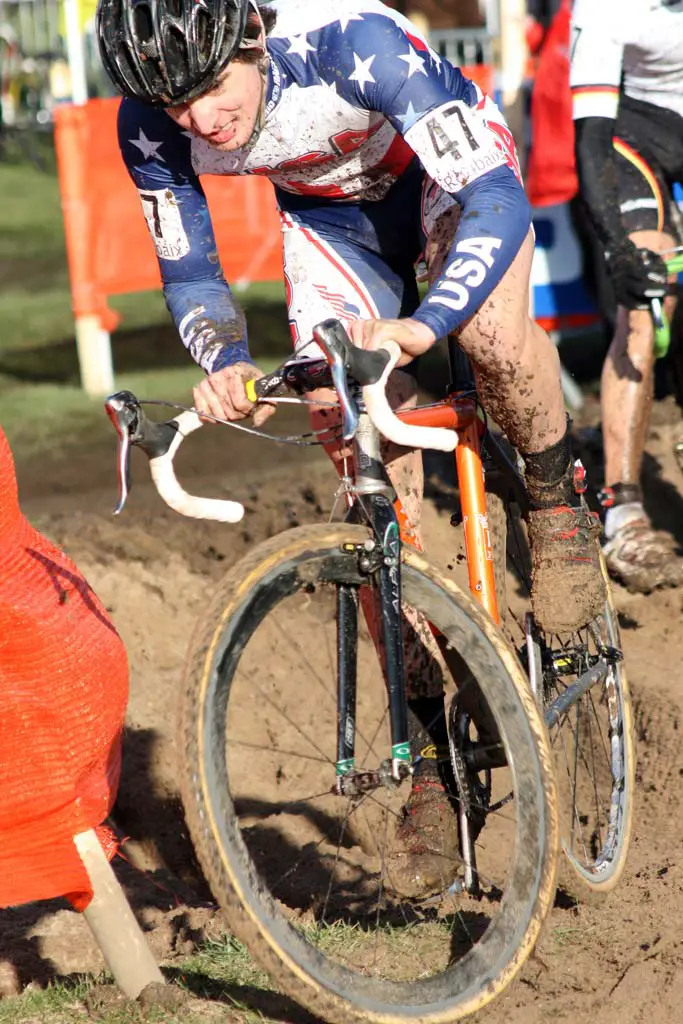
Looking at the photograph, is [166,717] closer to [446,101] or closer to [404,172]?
[404,172]

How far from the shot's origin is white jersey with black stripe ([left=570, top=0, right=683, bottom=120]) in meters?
5.22

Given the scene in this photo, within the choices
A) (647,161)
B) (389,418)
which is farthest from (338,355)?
(647,161)

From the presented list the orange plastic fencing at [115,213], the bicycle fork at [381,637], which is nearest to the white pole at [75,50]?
the orange plastic fencing at [115,213]

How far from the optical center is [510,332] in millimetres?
3049

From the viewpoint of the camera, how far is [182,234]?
10.9 ft

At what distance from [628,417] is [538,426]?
2333 millimetres

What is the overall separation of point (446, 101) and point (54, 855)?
1.71 meters

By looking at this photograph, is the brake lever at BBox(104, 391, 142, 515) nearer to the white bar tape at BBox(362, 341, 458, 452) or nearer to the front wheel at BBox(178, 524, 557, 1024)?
the front wheel at BBox(178, 524, 557, 1024)

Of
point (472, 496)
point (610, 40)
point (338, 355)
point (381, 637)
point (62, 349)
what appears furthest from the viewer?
point (62, 349)

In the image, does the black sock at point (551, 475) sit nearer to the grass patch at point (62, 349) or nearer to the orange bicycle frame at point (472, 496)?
the orange bicycle frame at point (472, 496)

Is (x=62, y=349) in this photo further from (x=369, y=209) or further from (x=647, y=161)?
(x=369, y=209)

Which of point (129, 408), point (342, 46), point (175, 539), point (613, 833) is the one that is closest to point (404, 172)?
point (342, 46)

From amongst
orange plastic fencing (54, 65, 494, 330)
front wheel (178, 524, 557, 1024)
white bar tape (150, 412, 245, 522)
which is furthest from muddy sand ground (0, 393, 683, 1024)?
orange plastic fencing (54, 65, 494, 330)

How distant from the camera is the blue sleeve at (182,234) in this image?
10.6 feet
